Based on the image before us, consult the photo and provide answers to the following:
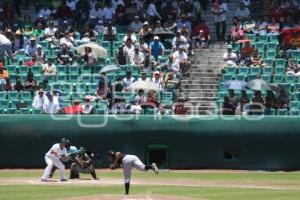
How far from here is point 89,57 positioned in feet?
104

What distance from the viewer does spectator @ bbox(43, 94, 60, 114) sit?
29.7 m

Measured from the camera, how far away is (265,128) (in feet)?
94.7

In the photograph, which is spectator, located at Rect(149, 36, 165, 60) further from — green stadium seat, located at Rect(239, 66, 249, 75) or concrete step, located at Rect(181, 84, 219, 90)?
green stadium seat, located at Rect(239, 66, 249, 75)

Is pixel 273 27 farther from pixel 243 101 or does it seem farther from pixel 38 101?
pixel 38 101

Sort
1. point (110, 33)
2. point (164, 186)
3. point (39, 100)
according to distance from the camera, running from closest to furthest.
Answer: point (164, 186)
point (39, 100)
point (110, 33)

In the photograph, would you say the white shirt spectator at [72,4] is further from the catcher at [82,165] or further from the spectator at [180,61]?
the catcher at [82,165]

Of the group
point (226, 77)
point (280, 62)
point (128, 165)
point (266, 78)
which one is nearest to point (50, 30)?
point (226, 77)

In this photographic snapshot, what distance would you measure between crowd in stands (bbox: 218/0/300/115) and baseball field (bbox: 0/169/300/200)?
2.27 m

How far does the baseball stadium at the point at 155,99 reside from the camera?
28703 millimetres

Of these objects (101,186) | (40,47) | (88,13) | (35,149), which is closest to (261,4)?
(88,13)

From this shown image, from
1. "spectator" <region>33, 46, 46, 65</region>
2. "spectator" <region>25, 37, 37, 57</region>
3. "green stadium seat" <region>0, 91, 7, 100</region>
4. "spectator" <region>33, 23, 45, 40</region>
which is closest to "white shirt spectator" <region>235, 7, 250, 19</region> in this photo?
"spectator" <region>33, 23, 45, 40</region>

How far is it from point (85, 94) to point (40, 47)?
2825mm

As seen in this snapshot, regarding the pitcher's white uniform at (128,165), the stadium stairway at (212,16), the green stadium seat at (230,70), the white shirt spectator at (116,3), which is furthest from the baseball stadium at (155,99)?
the pitcher's white uniform at (128,165)

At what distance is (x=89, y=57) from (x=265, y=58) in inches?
237
